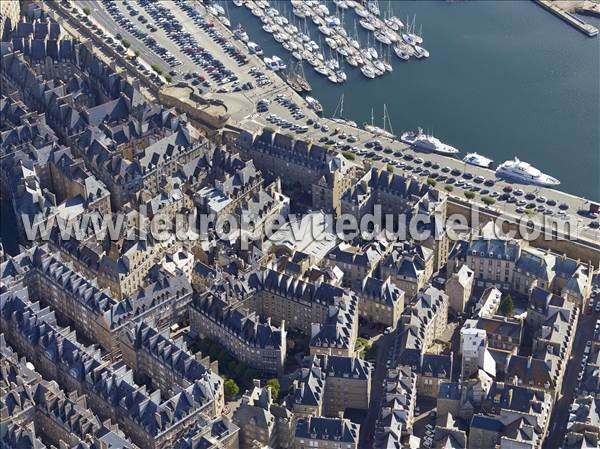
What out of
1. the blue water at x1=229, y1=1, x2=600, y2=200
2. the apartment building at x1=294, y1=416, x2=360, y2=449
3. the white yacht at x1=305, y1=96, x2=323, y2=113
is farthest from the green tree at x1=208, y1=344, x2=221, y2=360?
the white yacht at x1=305, y1=96, x2=323, y2=113

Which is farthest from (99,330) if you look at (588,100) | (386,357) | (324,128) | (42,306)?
(588,100)

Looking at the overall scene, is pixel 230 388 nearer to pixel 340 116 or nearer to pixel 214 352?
pixel 214 352

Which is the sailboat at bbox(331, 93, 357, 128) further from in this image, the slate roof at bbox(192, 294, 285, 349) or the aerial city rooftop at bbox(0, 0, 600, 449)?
the slate roof at bbox(192, 294, 285, 349)

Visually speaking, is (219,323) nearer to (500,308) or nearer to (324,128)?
(500,308)

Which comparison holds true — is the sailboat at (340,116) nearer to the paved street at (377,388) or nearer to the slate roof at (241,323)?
the paved street at (377,388)

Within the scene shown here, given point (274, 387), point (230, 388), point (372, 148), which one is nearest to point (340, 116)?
point (372, 148)

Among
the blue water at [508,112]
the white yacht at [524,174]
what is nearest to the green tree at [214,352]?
the white yacht at [524,174]
